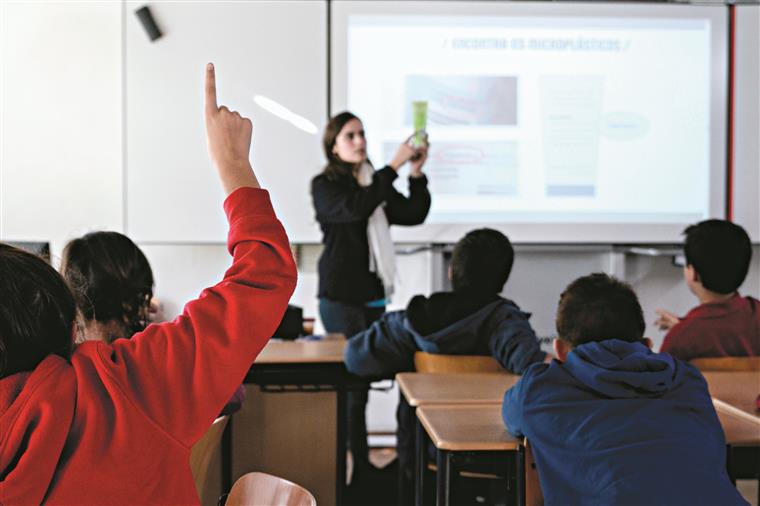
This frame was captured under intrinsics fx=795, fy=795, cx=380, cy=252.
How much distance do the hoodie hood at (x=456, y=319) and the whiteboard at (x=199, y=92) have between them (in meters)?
1.84

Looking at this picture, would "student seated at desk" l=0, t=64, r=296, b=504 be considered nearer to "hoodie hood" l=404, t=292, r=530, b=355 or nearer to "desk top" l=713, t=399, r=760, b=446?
"desk top" l=713, t=399, r=760, b=446

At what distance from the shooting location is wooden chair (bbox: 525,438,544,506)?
156 centimetres

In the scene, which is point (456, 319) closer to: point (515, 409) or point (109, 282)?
point (515, 409)

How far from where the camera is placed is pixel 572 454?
1.40 m

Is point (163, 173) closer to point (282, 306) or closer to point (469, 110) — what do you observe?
point (469, 110)

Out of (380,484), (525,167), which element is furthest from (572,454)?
(525,167)

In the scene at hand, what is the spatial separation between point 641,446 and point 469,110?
2.97m

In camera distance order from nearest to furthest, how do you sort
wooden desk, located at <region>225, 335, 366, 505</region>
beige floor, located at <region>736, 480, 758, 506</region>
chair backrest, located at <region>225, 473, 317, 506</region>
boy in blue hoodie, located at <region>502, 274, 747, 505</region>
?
chair backrest, located at <region>225, 473, 317, 506</region>
boy in blue hoodie, located at <region>502, 274, 747, 505</region>
wooden desk, located at <region>225, 335, 366, 505</region>
beige floor, located at <region>736, 480, 758, 506</region>

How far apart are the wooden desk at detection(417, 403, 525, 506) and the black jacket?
1380 millimetres

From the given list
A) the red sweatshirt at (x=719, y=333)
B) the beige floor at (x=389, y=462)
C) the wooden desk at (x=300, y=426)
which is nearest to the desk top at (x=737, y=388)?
the red sweatshirt at (x=719, y=333)

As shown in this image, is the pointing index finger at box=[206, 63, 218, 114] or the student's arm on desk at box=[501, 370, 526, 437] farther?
the student's arm on desk at box=[501, 370, 526, 437]

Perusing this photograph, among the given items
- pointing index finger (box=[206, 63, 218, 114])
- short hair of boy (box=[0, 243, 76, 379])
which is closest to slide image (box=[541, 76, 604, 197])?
pointing index finger (box=[206, 63, 218, 114])

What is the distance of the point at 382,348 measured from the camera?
2428 millimetres

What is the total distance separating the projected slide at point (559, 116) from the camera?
4086 millimetres
